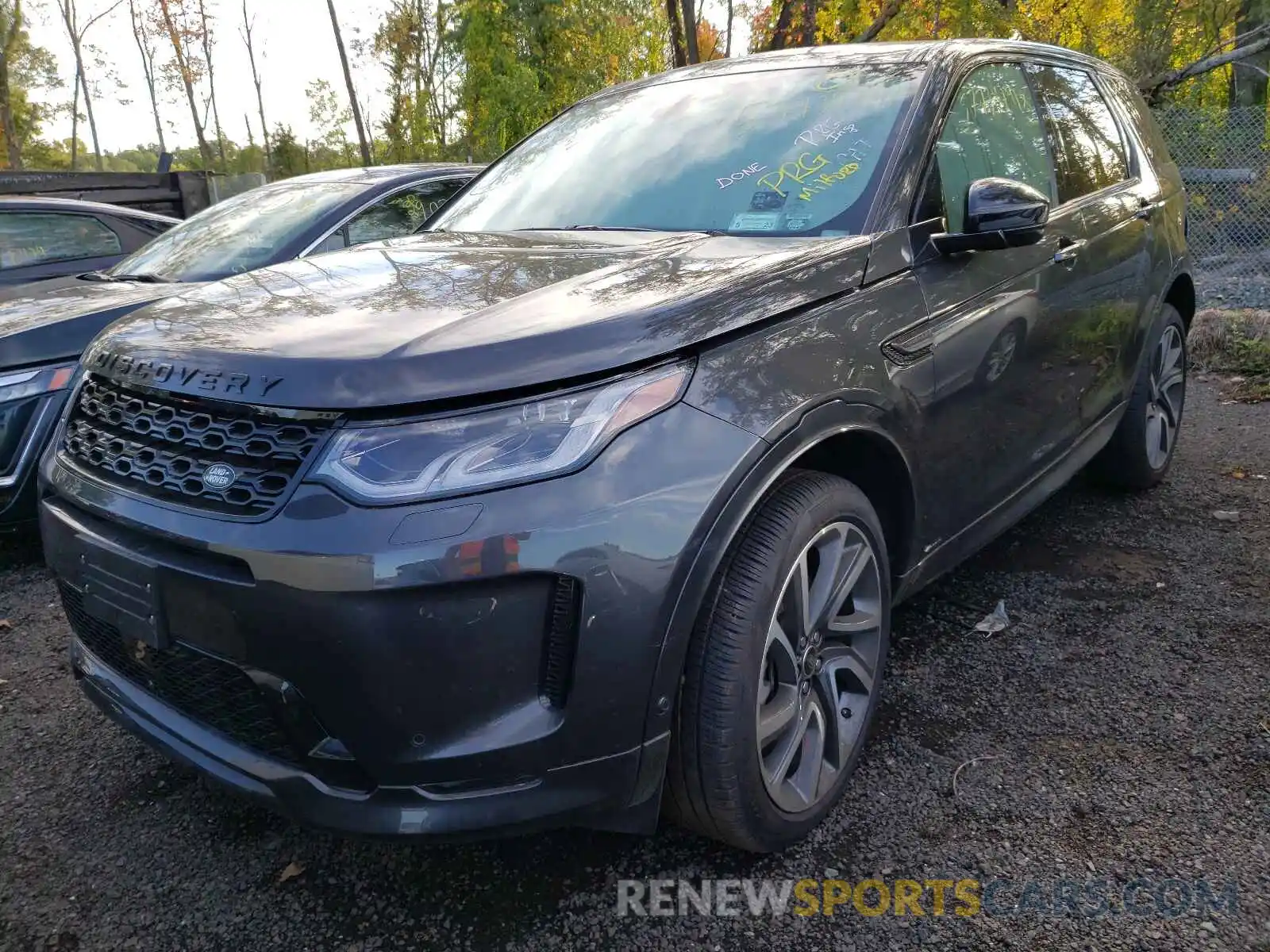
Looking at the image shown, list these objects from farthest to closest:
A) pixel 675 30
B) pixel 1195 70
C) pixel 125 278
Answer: pixel 675 30
pixel 1195 70
pixel 125 278

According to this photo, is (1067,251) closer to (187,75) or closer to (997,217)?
(997,217)

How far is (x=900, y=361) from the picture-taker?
7.47ft

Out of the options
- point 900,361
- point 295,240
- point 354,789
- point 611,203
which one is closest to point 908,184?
point 900,361

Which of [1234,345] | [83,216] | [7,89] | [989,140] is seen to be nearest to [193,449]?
[989,140]

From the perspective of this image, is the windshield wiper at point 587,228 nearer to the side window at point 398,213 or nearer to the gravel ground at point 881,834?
the gravel ground at point 881,834

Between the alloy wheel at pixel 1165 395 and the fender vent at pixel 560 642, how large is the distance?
3263mm

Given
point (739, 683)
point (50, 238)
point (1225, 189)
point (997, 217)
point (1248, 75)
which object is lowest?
point (739, 683)

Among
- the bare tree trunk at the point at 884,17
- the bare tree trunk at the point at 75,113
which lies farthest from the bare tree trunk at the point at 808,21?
the bare tree trunk at the point at 75,113

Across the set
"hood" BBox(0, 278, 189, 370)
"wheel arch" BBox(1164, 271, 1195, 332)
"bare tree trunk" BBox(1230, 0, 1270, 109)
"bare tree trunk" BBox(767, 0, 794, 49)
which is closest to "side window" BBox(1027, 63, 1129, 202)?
"wheel arch" BBox(1164, 271, 1195, 332)

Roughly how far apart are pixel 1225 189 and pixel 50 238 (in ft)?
30.0

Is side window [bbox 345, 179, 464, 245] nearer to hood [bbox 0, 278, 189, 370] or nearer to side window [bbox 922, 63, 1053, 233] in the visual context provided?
hood [bbox 0, 278, 189, 370]

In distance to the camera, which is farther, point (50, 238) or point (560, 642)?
point (50, 238)

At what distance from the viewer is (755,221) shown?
2.50m

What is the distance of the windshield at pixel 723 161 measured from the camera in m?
2.49
